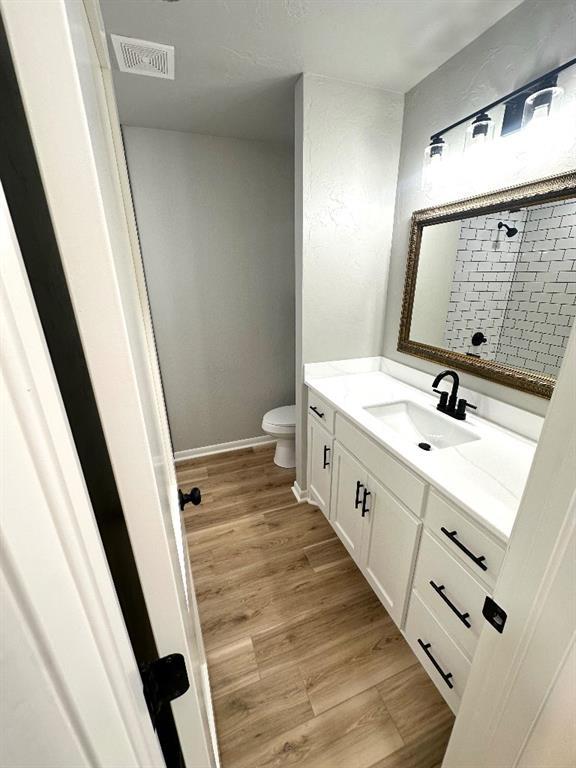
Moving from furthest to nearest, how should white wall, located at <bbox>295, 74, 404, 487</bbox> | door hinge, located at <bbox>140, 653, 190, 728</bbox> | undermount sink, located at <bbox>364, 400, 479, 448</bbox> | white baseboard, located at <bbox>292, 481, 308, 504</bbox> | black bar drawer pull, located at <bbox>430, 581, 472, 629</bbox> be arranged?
1. white baseboard, located at <bbox>292, 481, 308, 504</bbox>
2. white wall, located at <bbox>295, 74, 404, 487</bbox>
3. undermount sink, located at <bbox>364, 400, 479, 448</bbox>
4. black bar drawer pull, located at <bbox>430, 581, 472, 629</bbox>
5. door hinge, located at <bbox>140, 653, 190, 728</bbox>

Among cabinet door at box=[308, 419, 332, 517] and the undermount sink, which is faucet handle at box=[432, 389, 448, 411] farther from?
cabinet door at box=[308, 419, 332, 517]

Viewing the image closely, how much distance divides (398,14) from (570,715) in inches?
79.2

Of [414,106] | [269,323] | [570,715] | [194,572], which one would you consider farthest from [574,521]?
[269,323]

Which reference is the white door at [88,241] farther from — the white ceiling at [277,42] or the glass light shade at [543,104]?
the glass light shade at [543,104]

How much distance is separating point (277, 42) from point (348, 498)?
2015mm

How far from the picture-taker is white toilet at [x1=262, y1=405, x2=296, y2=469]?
234 cm

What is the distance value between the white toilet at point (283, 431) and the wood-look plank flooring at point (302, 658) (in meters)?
0.58

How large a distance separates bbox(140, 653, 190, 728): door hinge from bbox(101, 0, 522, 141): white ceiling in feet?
5.85

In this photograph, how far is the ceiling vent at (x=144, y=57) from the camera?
4.04ft

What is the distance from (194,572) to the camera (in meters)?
1.64

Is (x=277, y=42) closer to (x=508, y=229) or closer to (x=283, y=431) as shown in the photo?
(x=508, y=229)

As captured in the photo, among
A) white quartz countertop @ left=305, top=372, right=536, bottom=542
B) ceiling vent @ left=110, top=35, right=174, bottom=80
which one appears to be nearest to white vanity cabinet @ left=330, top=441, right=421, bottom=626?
white quartz countertop @ left=305, top=372, right=536, bottom=542

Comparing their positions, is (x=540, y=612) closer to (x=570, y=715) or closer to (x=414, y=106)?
(x=570, y=715)

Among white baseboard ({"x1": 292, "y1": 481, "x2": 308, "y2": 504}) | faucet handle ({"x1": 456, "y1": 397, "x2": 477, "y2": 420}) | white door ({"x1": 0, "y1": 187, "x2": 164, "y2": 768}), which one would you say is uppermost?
white door ({"x1": 0, "y1": 187, "x2": 164, "y2": 768})
